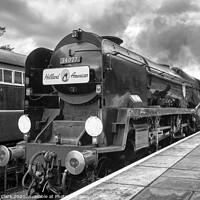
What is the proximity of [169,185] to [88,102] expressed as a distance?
264 cm

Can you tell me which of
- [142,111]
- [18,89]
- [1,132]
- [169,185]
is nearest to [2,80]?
[18,89]

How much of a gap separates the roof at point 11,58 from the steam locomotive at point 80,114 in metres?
1.32

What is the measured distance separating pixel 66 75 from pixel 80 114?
922mm

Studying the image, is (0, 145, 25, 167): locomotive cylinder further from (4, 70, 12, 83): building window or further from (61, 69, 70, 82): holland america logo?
(4, 70, 12, 83): building window

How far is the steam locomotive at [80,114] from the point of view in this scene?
5570 mm

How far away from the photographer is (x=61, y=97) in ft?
22.6

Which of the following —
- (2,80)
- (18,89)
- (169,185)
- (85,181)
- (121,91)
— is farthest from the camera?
(18,89)

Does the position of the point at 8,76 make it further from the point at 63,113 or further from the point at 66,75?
the point at 66,75

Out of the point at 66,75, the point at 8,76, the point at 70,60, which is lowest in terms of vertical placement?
the point at 66,75

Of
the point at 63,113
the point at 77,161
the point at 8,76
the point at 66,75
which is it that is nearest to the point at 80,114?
the point at 63,113

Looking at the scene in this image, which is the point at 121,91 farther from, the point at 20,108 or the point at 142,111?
the point at 20,108

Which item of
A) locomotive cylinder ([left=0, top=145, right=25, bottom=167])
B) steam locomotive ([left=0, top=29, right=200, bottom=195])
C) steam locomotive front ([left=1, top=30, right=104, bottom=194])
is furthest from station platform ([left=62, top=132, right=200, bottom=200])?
locomotive cylinder ([left=0, top=145, right=25, bottom=167])

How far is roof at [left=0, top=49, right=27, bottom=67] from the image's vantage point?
7.86 meters

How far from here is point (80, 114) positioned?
21.9 feet
